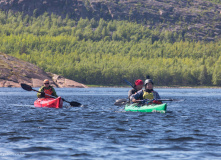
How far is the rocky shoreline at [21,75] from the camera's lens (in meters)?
116

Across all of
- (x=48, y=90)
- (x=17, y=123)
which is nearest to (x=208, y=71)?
(x=48, y=90)

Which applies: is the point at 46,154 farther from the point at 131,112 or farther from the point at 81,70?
the point at 81,70

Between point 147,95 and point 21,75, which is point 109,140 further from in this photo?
point 21,75

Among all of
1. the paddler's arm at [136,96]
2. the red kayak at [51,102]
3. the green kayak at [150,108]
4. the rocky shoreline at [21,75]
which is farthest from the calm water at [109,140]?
the rocky shoreline at [21,75]

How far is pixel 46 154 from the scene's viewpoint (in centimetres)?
1361

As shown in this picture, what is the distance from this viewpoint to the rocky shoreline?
116m

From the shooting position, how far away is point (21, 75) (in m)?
118

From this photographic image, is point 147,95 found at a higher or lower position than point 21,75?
lower

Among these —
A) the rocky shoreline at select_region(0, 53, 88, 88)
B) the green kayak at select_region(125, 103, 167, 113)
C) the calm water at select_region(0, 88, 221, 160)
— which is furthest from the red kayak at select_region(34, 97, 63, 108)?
the rocky shoreline at select_region(0, 53, 88, 88)

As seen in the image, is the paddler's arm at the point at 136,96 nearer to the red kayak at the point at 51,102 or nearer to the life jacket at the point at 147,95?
the life jacket at the point at 147,95

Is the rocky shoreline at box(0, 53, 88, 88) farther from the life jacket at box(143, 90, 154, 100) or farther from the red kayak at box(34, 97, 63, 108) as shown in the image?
Answer: the life jacket at box(143, 90, 154, 100)

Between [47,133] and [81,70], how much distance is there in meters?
154

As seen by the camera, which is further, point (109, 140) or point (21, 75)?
point (21, 75)

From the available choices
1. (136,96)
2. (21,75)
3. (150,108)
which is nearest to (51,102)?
(136,96)
